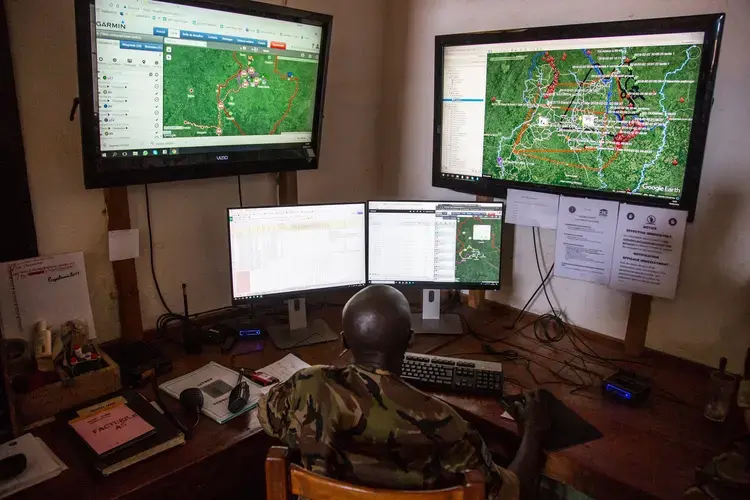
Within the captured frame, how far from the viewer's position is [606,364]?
70.4 inches

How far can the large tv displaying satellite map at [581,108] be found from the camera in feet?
5.23

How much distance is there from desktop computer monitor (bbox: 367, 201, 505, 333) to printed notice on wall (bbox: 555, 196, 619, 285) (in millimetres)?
213

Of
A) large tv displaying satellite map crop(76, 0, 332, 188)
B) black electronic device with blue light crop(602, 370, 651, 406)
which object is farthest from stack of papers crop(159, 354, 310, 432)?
black electronic device with blue light crop(602, 370, 651, 406)

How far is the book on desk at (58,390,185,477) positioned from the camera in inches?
50.2

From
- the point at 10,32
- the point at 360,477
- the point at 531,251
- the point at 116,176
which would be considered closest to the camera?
the point at 360,477

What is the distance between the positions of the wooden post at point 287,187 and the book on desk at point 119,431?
945 mm

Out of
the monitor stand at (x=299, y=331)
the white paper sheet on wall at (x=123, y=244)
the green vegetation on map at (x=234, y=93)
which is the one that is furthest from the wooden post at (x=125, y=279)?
the monitor stand at (x=299, y=331)

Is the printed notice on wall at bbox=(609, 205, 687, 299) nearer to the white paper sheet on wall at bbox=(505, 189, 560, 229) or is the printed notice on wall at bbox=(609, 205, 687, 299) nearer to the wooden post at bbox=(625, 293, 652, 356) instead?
the wooden post at bbox=(625, 293, 652, 356)

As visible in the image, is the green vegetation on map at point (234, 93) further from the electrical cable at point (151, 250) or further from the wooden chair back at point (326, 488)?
the wooden chair back at point (326, 488)

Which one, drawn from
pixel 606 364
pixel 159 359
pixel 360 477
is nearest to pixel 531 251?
pixel 606 364

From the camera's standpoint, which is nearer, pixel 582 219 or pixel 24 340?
pixel 24 340

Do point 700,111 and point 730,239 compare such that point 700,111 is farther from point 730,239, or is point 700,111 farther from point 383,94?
point 383,94

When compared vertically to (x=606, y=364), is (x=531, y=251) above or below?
above

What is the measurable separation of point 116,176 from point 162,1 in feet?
1.66
